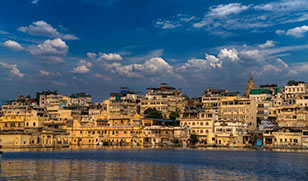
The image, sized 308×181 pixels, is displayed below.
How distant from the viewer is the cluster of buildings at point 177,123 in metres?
89.9

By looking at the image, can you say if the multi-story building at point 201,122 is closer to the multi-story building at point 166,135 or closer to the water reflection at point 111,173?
the multi-story building at point 166,135

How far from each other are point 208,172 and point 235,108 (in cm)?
6085

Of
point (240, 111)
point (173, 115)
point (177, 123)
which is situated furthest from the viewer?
point (173, 115)

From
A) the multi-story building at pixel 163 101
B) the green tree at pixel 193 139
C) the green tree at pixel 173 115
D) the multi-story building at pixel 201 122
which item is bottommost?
the green tree at pixel 193 139

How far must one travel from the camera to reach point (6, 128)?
9788 cm

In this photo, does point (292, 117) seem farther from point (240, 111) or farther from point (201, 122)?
point (201, 122)

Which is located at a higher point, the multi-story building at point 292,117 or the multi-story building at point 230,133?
the multi-story building at point 292,117

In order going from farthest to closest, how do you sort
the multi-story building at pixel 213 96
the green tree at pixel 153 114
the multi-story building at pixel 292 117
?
the multi-story building at pixel 213 96 < the green tree at pixel 153 114 < the multi-story building at pixel 292 117

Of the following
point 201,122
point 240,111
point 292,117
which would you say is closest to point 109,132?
point 201,122

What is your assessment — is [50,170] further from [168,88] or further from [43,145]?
[168,88]

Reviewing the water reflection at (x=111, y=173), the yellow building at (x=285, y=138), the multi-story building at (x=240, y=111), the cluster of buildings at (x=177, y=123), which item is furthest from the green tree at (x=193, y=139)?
the water reflection at (x=111, y=173)

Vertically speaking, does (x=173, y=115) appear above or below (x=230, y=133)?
above

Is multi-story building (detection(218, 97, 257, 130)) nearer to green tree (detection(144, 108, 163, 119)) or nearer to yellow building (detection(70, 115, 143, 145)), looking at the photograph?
green tree (detection(144, 108, 163, 119))

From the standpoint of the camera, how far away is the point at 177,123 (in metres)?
103
